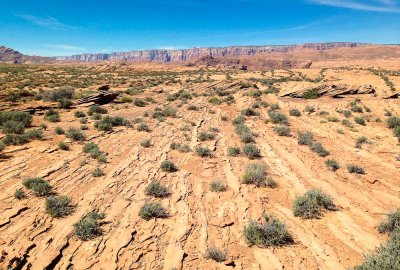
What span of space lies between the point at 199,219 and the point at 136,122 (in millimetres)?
11123

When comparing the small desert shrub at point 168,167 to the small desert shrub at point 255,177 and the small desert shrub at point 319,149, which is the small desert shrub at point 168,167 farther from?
the small desert shrub at point 319,149

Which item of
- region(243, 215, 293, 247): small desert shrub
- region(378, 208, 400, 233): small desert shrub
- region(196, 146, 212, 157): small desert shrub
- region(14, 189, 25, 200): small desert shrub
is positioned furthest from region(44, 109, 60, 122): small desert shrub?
region(378, 208, 400, 233): small desert shrub

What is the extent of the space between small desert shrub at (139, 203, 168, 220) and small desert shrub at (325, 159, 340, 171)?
6276 mm

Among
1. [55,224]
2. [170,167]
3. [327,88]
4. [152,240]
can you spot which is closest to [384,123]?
[327,88]

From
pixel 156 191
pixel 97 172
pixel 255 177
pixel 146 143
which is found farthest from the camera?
pixel 146 143

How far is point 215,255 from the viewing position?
565 centimetres

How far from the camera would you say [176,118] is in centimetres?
1927

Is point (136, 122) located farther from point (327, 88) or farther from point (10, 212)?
point (327, 88)

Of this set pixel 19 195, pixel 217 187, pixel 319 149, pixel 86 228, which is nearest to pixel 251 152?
pixel 319 149

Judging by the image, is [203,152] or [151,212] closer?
[151,212]

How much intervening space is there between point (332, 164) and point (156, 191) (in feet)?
20.5

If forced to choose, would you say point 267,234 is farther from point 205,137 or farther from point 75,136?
point 75,136

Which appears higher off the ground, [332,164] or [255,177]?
[255,177]

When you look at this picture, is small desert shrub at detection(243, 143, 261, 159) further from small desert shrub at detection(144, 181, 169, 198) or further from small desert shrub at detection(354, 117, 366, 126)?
small desert shrub at detection(354, 117, 366, 126)
